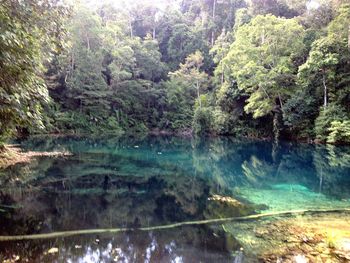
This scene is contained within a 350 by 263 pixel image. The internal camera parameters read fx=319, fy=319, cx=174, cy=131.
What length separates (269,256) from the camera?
457cm

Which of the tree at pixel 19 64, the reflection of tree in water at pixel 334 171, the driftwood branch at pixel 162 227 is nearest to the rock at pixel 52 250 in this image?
the driftwood branch at pixel 162 227

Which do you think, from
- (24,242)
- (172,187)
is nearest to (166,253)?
(24,242)

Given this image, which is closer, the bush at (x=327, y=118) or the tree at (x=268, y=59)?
the bush at (x=327, y=118)

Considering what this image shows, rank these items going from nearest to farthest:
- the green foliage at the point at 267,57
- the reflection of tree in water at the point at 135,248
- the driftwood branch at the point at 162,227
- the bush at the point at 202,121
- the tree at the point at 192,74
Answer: the reflection of tree in water at the point at 135,248
the driftwood branch at the point at 162,227
the green foliage at the point at 267,57
the bush at the point at 202,121
the tree at the point at 192,74

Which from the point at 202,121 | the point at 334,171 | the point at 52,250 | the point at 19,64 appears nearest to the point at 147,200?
the point at 52,250

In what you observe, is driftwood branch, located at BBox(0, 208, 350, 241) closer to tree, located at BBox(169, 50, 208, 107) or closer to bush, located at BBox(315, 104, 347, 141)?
bush, located at BBox(315, 104, 347, 141)

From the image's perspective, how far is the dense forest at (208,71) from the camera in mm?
21734

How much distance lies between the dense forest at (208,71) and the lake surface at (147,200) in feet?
20.3

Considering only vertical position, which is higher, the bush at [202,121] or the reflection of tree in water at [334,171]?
the bush at [202,121]

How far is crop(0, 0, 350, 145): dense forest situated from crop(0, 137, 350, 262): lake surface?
6172 millimetres

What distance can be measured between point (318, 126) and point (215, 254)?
19.1 m

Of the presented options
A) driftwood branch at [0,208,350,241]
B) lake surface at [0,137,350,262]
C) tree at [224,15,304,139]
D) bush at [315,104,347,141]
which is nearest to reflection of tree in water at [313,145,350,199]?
lake surface at [0,137,350,262]

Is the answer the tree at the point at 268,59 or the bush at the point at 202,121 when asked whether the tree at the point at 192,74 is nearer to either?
the bush at the point at 202,121

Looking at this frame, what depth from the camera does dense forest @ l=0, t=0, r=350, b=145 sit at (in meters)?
21.7
